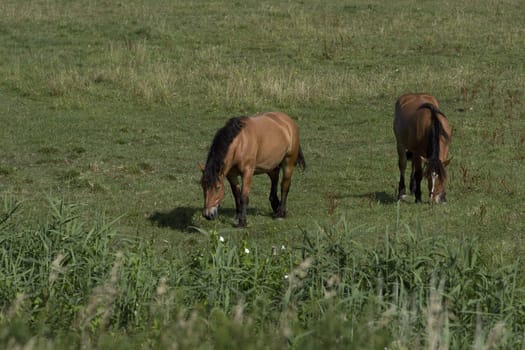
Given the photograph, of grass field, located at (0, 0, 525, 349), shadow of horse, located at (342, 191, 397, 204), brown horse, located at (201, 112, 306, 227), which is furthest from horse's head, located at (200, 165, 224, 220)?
shadow of horse, located at (342, 191, 397, 204)

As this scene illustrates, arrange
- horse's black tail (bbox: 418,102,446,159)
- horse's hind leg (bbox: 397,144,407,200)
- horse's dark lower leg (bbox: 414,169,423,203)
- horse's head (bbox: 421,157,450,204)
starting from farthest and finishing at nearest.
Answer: horse's hind leg (bbox: 397,144,407,200) → horse's dark lower leg (bbox: 414,169,423,203) → horse's black tail (bbox: 418,102,446,159) → horse's head (bbox: 421,157,450,204)

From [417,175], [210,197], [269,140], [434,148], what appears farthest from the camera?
[417,175]

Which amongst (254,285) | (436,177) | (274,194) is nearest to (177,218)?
(274,194)

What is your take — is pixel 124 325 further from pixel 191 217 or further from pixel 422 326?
pixel 191 217

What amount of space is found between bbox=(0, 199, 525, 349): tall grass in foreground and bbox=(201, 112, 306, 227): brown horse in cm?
306

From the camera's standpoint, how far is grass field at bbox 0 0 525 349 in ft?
25.1

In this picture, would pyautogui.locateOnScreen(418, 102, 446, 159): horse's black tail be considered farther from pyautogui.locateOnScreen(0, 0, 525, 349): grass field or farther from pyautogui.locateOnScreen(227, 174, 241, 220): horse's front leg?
pyautogui.locateOnScreen(227, 174, 241, 220): horse's front leg

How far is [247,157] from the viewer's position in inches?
518

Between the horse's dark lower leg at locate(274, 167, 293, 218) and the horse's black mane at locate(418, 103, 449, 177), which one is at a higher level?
the horse's black mane at locate(418, 103, 449, 177)

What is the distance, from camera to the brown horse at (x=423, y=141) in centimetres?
1383

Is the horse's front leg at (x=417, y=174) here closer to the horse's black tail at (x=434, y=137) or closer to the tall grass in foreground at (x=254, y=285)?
the horse's black tail at (x=434, y=137)

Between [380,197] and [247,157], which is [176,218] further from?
[380,197]

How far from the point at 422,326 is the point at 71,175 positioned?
29.1 ft

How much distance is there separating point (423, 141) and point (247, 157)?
281 centimetres
